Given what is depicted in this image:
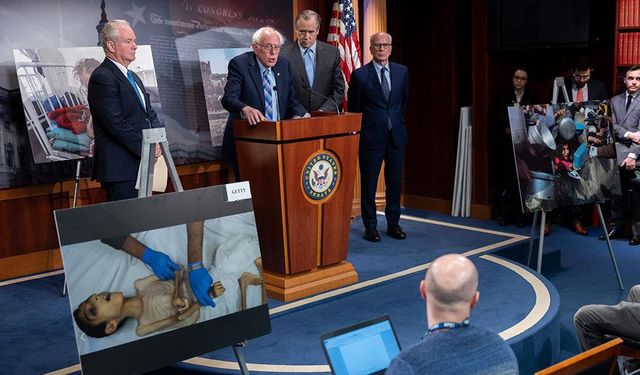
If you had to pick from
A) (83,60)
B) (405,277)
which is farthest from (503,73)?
(83,60)

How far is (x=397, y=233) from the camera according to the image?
20.5 ft

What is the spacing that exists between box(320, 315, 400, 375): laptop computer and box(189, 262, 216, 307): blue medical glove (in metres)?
0.72

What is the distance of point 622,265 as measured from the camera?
605 cm

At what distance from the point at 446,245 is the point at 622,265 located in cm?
133

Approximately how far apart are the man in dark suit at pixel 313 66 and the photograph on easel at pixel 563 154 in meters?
1.44

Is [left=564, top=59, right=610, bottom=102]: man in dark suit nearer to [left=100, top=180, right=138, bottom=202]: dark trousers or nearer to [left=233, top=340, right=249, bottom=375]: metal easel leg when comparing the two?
[left=100, top=180, right=138, bottom=202]: dark trousers

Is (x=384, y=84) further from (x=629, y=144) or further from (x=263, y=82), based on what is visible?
(x=629, y=144)

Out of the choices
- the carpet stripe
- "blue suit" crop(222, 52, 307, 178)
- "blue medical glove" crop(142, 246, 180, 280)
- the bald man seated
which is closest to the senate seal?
"blue suit" crop(222, 52, 307, 178)

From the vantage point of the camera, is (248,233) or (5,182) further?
(5,182)

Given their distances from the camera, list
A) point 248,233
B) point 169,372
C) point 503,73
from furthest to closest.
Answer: point 503,73 < point 169,372 < point 248,233

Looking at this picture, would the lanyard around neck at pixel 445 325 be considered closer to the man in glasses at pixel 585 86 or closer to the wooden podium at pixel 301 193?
the wooden podium at pixel 301 193

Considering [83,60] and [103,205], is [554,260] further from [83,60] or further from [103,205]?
[103,205]

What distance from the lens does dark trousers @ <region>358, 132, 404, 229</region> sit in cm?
616

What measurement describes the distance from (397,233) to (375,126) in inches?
33.3
